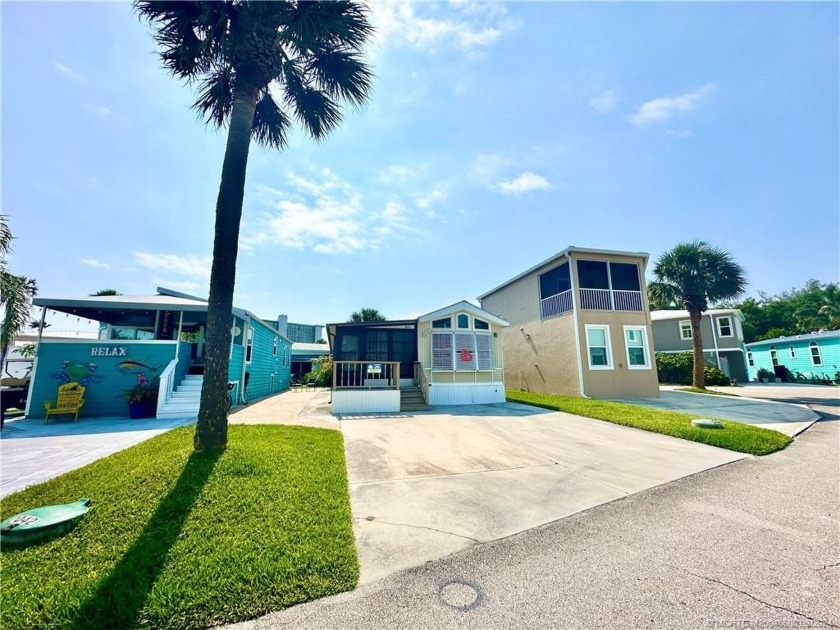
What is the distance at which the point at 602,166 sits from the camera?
1091 cm

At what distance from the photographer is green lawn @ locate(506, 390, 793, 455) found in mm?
6371

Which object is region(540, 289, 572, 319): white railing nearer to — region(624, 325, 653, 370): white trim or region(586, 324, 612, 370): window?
region(586, 324, 612, 370): window

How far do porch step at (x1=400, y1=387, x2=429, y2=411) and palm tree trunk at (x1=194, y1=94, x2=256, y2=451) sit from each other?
25.0ft

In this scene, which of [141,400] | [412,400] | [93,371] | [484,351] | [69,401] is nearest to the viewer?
[69,401]

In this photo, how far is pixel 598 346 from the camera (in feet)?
47.9

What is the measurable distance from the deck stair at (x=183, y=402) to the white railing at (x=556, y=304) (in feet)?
47.2

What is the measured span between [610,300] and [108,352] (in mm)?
18804

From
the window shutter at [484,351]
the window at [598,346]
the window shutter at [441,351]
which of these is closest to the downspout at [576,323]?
the window at [598,346]

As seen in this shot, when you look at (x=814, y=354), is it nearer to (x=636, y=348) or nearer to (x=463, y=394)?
(x=636, y=348)

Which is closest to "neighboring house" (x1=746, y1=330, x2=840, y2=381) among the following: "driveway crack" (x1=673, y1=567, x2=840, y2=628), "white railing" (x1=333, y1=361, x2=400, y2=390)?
"white railing" (x1=333, y1=361, x2=400, y2=390)

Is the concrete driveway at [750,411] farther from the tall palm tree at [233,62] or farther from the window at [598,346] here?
→ the tall palm tree at [233,62]

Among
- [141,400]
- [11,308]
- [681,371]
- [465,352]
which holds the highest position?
[11,308]

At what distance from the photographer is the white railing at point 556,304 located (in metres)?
14.9

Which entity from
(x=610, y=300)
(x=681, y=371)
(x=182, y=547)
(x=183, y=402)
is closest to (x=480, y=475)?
(x=182, y=547)
